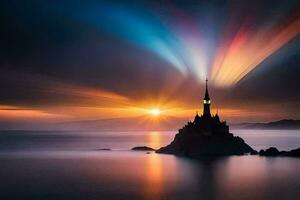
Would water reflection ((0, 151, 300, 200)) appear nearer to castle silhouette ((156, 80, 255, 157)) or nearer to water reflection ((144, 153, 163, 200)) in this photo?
water reflection ((144, 153, 163, 200))

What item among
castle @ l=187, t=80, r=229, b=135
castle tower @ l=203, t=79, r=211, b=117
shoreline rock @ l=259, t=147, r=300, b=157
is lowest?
shoreline rock @ l=259, t=147, r=300, b=157

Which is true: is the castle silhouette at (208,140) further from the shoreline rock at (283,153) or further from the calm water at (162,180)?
the calm water at (162,180)

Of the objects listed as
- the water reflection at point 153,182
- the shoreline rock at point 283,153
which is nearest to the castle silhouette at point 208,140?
the shoreline rock at point 283,153

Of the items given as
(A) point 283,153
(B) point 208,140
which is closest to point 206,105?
(B) point 208,140

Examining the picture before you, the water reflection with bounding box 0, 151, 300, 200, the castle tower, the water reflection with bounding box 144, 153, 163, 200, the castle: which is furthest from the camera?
the castle tower

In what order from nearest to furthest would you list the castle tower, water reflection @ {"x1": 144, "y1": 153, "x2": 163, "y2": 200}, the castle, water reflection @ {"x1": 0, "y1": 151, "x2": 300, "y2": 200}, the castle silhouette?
water reflection @ {"x1": 144, "y1": 153, "x2": 163, "y2": 200} < water reflection @ {"x1": 0, "y1": 151, "x2": 300, "y2": 200} < the castle silhouette < the castle < the castle tower

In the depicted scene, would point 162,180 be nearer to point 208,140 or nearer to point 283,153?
point 208,140

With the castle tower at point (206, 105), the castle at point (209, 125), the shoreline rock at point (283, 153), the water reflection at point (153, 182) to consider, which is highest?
the castle tower at point (206, 105)

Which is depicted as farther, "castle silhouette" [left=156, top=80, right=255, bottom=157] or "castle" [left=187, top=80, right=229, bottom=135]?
"castle" [left=187, top=80, right=229, bottom=135]

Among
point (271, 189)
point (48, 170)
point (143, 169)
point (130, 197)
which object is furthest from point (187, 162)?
point (130, 197)

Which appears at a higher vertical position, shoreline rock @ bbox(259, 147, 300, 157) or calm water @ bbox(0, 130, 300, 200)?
shoreline rock @ bbox(259, 147, 300, 157)

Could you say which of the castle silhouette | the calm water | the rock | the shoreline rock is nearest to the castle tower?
the castle silhouette

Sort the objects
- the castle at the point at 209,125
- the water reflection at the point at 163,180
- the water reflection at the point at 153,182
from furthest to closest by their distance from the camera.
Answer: the castle at the point at 209,125 < the water reflection at the point at 163,180 < the water reflection at the point at 153,182
